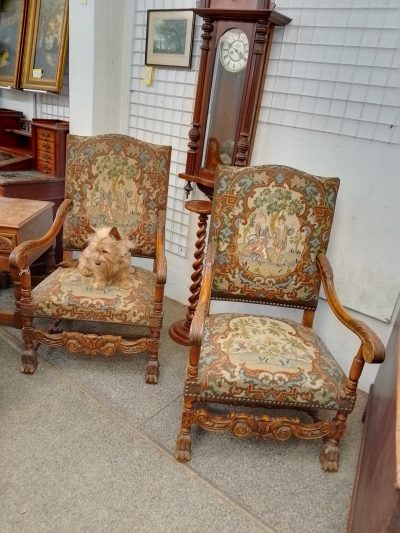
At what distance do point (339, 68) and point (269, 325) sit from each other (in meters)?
1.33

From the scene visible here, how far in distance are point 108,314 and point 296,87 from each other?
1.56 meters

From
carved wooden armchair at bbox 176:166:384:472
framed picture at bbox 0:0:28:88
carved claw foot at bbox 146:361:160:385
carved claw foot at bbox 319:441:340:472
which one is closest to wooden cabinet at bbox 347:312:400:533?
carved claw foot at bbox 319:441:340:472

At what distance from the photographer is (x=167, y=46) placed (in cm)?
255

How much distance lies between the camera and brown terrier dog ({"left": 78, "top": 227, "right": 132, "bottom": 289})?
1990 millimetres

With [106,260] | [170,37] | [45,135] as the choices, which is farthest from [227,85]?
[45,135]

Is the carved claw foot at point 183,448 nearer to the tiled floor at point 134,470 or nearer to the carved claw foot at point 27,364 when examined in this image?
the tiled floor at point 134,470

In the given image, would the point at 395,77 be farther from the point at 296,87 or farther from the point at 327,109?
the point at 296,87

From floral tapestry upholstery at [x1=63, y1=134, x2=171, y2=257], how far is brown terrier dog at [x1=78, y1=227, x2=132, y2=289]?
7.3 inches

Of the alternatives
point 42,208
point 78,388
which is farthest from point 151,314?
point 42,208

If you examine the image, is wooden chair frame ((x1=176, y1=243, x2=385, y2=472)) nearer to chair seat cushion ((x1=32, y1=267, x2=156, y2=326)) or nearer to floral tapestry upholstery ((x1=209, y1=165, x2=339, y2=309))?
floral tapestry upholstery ((x1=209, y1=165, x2=339, y2=309))

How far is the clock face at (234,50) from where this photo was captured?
2029 mm

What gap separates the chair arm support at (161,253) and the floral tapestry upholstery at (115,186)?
40 millimetres

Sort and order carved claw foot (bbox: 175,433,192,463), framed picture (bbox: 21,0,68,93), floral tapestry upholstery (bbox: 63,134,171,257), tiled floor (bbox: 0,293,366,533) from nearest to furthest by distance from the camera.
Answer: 1. tiled floor (bbox: 0,293,366,533)
2. carved claw foot (bbox: 175,433,192,463)
3. floral tapestry upholstery (bbox: 63,134,171,257)
4. framed picture (bbox: 21,0,68,93)

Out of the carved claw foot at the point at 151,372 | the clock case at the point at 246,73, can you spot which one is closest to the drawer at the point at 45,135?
the clock case at the point at 246,73
